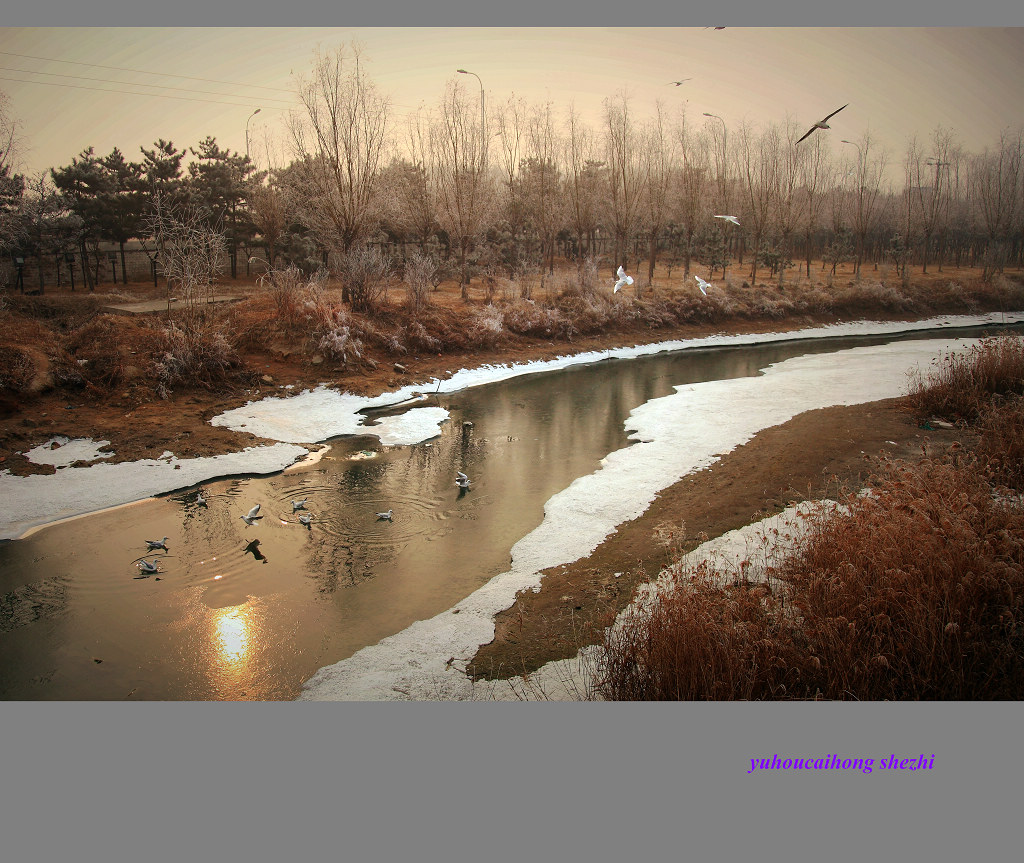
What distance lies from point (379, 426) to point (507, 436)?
2.52m

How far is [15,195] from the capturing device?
9.57 meters

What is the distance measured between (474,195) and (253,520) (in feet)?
62.3

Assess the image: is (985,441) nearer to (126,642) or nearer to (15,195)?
(126,642)

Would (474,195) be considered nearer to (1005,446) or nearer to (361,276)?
(361,276)

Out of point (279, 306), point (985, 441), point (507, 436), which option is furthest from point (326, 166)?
point (985, 441)

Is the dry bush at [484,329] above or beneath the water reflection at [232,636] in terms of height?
above

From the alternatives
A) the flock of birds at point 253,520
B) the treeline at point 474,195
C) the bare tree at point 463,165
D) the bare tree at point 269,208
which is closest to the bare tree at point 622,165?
the treeline at point 474,195

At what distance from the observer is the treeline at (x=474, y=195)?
536 inches

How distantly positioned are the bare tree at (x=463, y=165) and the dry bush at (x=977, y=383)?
16.2 meters

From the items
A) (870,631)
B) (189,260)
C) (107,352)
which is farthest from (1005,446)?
(107,352)

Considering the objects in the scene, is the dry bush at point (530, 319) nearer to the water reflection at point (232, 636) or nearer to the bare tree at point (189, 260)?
the bare tree at point (189, 260)

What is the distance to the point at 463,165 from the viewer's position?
2322cm

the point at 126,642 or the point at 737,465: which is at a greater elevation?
the point at 737,465

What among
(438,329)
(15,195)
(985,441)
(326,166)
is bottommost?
(985,441)
